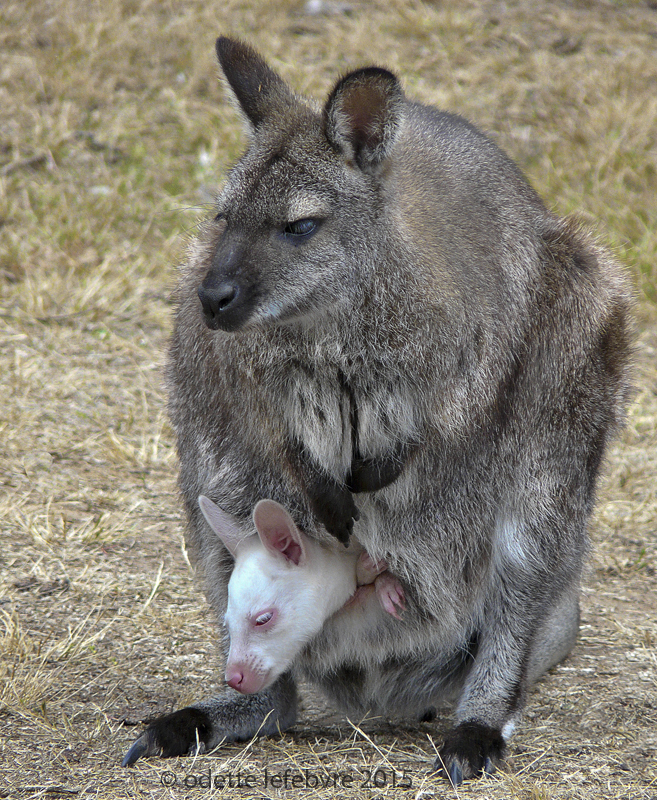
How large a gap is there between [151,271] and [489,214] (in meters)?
3.48

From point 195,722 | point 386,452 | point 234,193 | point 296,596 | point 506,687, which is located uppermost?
point 234,193

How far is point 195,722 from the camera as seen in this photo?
302 centimetres

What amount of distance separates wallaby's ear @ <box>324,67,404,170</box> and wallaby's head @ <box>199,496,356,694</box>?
94 cm

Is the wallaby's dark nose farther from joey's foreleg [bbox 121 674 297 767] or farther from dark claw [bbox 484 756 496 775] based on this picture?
dark claw [bbox 484 756 496 775]

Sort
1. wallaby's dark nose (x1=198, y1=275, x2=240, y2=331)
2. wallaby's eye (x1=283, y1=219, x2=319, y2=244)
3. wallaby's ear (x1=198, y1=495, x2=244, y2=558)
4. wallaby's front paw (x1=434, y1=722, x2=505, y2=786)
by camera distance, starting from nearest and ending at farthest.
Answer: wallaby's dark nose (x1=198, y1=275, x2=240, y2=331) < wallaby's eye (x1=283, y1=219, x2=319, y2=244) < wallaby's front paw (x1=434, y1=722, x2=505, y2=786) < wallaby's ear (x1=198, y1=495, x2=244, y2=558)

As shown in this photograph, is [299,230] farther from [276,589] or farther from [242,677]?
[242,677]

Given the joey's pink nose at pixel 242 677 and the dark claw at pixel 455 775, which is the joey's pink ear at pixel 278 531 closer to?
the joey's pink nose at pixel 242 677

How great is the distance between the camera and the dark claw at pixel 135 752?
2785 millimetres

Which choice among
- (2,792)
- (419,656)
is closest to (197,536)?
(419,656)

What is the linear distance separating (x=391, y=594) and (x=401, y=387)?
0.63 meters

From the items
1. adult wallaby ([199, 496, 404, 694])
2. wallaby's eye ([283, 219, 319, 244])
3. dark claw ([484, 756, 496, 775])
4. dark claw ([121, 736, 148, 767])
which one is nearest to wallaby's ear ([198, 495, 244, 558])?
adult wallaby ([199, 496, 404, 694])

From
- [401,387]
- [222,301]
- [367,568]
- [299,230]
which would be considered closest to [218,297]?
[222,301]

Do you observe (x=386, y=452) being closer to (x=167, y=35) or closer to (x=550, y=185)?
(x=550, y=185)

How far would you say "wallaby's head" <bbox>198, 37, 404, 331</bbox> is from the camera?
262cm
